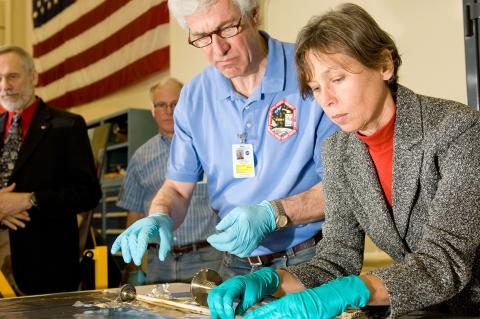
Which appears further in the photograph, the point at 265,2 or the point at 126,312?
the point at 265,2

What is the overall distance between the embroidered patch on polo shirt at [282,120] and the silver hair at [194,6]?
0.83 ft

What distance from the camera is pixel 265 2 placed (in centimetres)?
320

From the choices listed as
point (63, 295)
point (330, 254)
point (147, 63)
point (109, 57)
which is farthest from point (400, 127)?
point (109, 57)

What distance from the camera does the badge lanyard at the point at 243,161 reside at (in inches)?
60.6

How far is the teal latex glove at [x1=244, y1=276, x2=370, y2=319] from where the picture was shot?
2.97ft

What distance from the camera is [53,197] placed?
233 cm

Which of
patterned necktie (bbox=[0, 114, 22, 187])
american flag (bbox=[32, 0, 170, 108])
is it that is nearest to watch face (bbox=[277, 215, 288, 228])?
patterned necktie (bbox=[0, 114, 22, 187])

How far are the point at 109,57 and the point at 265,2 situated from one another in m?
2.06

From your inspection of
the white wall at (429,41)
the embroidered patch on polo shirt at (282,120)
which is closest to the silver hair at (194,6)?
the embroidered patch on polo shirt at (282,120)

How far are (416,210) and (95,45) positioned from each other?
14.3ft

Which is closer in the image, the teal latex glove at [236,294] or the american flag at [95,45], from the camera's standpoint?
the teal latex glove at [236,294]

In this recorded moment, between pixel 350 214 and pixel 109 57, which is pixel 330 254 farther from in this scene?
pixel 109 57

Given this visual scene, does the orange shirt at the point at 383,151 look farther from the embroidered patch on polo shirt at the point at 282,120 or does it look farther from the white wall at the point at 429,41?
the white wall at the point at 429,41

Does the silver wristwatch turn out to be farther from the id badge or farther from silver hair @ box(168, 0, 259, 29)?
silver hair @ box(168, 0, 259, 29)
